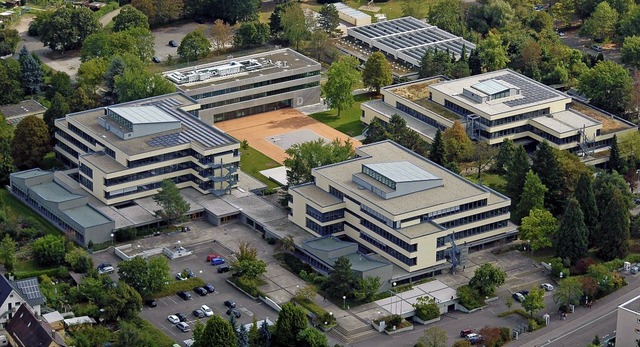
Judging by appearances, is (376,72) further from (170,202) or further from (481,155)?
(170,202)

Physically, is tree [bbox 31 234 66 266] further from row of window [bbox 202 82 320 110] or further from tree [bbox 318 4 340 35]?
tree [bbox 318 4 340 35]

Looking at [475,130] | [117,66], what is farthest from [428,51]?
[117,66]

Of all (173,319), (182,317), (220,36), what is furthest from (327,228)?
(220,36)

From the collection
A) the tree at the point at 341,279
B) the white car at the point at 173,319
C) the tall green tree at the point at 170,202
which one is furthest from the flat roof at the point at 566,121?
the white car at the point at 173,319

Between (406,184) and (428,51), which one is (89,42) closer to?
(428,51)

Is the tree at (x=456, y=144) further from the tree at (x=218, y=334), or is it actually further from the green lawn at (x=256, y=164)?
the tree at (x=218, y=334)

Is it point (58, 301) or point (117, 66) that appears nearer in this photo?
point (58, 301)
